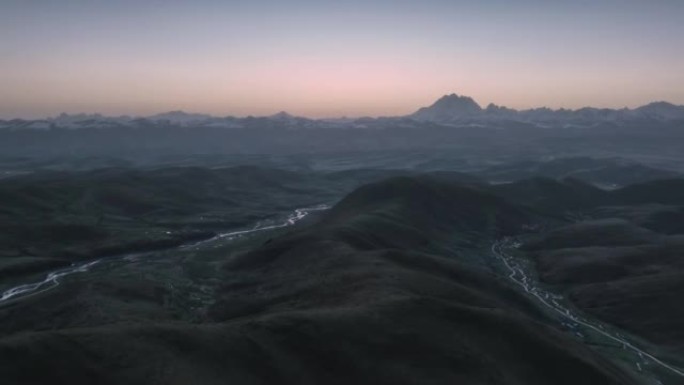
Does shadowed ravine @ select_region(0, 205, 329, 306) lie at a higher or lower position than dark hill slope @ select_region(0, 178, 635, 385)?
lower

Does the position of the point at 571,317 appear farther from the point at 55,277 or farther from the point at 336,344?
the point at 55,277

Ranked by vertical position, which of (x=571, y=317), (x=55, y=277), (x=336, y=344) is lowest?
(x=571, y=317)

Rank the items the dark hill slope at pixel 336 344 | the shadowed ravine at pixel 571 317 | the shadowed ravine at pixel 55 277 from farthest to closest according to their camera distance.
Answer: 1. the shadowed ravine at pixel 55 277
2. the shadowed ravine at pixel 571 317
3. the dark hill slope at pixel 336 344

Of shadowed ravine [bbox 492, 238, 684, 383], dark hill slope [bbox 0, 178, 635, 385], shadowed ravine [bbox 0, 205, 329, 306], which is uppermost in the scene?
dark hill slope [bbox 0, 178, 635, 385]

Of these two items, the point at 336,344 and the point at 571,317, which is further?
the point at 571,317

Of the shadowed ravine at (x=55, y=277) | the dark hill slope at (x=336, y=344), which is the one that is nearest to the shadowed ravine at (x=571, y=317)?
the dark hill slope at (x=336, y=344)

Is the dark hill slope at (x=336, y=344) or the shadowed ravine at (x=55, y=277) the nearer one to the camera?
the dark hill slope at (x=336, y=344)

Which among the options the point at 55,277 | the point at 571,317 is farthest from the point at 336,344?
the point at 55,277

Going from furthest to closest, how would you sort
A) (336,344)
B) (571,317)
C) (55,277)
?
(55,277), (571,317), (336,344)

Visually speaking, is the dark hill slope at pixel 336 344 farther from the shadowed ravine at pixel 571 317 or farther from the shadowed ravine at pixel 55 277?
the shadowed ravine at pixel 55 277

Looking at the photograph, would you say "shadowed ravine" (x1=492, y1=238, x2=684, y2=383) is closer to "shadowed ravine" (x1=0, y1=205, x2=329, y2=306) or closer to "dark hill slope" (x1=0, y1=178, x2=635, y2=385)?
"dark hill slope" (x1=0, y1=178, x2=635, y2=385)

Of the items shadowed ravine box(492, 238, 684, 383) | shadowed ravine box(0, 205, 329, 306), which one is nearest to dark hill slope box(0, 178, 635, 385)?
shadowed ravine box(492, 238, 684, 383)

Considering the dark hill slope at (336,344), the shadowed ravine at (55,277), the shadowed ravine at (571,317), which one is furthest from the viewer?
the shadowed ravine at (55,277)
